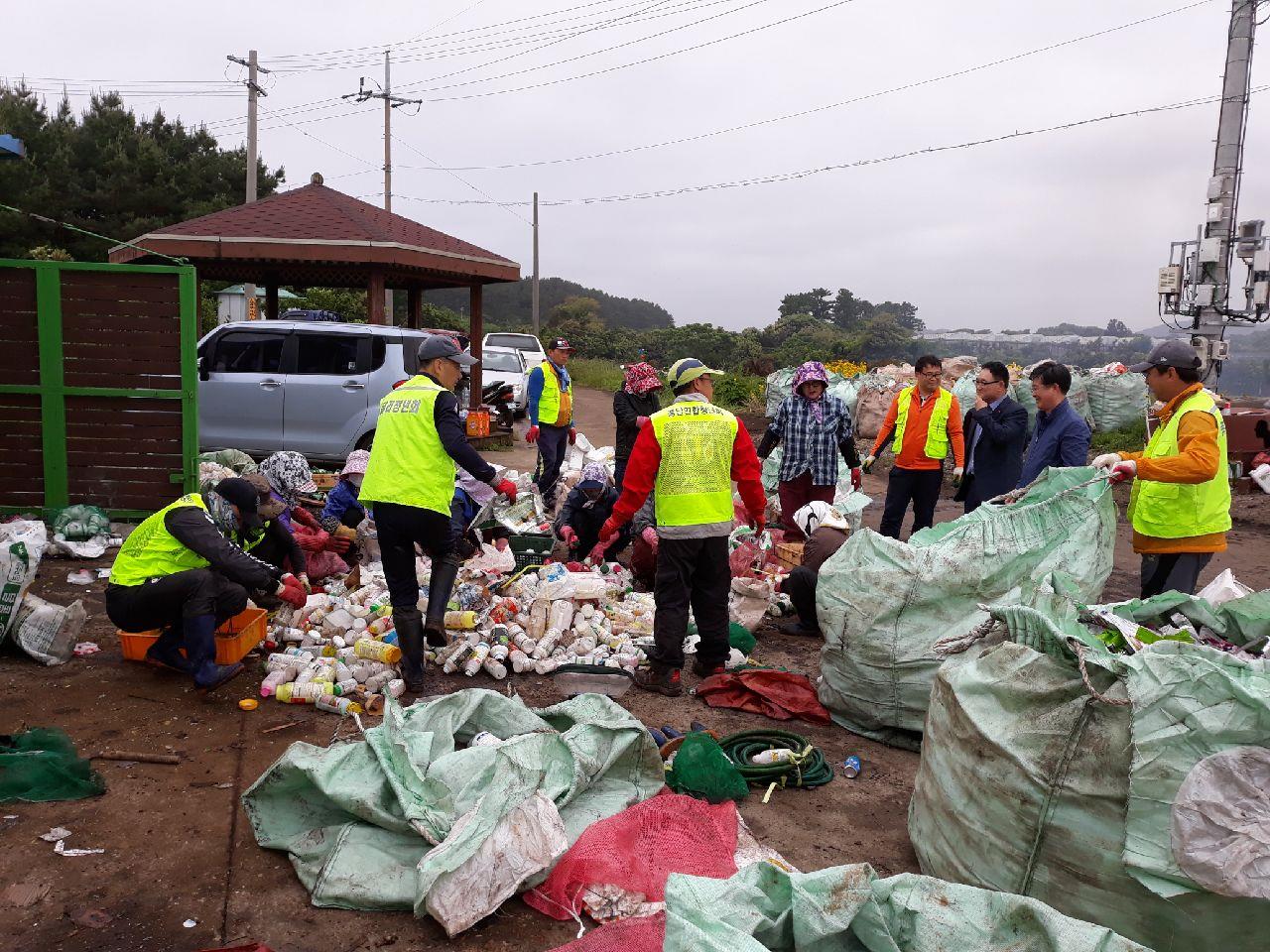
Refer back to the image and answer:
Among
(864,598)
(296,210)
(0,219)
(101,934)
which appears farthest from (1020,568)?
(0,219)

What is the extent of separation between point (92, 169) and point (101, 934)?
100 ft

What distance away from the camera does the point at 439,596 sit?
5000 mm

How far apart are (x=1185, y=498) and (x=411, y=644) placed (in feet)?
12.6

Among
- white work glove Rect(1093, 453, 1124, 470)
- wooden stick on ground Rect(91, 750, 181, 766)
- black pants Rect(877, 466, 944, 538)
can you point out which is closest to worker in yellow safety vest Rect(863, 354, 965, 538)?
black pants Rect(877, 466, 944, 538)

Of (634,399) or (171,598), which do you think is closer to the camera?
(171,598)

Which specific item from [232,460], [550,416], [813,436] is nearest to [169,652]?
[232,460]

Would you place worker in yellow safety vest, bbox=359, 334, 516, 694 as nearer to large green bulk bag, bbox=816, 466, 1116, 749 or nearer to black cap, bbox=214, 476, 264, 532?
black cap, bbox=214, 476, 264, 532

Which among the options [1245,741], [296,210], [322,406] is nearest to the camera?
[1245,741]

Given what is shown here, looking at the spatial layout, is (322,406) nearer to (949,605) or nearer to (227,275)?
(227,275)

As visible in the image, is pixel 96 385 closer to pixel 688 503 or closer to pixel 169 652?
pixel 169 652

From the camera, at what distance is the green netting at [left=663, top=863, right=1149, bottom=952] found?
2.26 m

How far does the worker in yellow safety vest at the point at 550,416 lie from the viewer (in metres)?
9.16

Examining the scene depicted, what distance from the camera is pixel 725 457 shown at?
500cm

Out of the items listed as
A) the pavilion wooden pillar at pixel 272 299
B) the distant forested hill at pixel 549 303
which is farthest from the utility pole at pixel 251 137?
the distant forested hill at pixel 549 303
